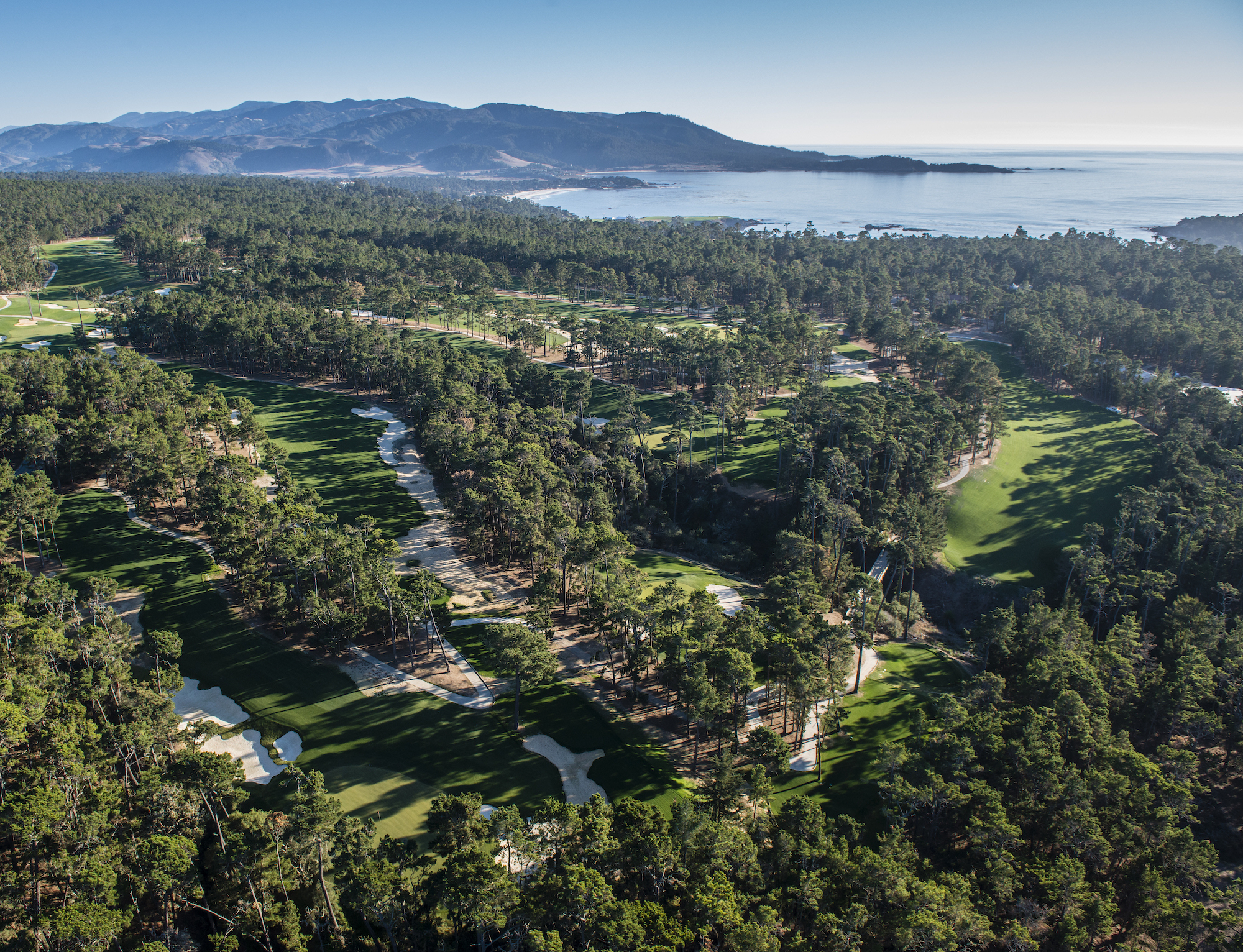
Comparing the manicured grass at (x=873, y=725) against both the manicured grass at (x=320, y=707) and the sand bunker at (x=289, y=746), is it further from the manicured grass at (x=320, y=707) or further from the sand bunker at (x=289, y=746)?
the sand bunker at (x=289, y=746)

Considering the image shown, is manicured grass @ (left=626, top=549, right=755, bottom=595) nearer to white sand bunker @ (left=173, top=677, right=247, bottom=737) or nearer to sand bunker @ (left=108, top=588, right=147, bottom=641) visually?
white sand bunker @ (left=173, top=677, right=247, bottom=737)

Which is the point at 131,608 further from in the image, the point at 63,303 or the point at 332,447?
the point at 63,303

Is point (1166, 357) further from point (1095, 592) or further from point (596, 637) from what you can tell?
point (596, 637)

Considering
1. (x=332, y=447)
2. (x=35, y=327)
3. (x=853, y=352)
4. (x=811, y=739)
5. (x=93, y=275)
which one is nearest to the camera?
(x=811, y=739)

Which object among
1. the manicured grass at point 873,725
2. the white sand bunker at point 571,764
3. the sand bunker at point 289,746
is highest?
the sand bunker at point 289,746

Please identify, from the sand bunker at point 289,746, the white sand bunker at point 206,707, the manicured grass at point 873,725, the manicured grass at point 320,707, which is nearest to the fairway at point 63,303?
the manicured grass at point 320,707

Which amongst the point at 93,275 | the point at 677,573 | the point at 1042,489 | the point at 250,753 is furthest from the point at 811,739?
the point at 93,275
